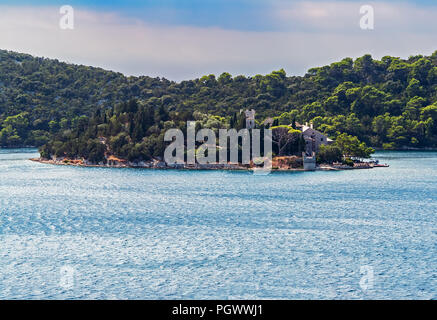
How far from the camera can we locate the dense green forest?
139250 millimetres

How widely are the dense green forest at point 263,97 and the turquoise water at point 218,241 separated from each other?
74273 millimetres

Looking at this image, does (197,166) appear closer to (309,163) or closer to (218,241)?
(309,163)

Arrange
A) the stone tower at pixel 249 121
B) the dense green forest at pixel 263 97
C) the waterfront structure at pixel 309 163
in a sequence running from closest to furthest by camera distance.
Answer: the waterfront structure at pixel 309 163
the stone tower at pixel 249 121
the dense green forest at pixel 263 97

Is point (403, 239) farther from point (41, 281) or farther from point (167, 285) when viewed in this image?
point (41, 281)

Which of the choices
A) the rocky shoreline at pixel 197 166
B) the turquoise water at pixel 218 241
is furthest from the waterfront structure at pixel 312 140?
the turquoise water at pixel 218 241

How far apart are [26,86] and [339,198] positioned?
149 m

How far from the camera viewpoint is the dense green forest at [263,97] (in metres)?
139

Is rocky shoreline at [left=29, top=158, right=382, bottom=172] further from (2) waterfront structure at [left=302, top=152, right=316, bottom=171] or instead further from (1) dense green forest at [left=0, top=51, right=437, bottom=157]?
(1) dense green forest at [left=0, top=51, right=437, bottom=157]

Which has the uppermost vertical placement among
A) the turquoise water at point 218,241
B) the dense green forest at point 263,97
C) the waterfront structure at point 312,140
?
the dense green forest at point 263,97

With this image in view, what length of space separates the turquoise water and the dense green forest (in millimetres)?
74273

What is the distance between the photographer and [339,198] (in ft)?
167

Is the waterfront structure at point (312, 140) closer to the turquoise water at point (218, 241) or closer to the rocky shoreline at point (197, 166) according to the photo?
the rocky shoreline at point (197, 166)

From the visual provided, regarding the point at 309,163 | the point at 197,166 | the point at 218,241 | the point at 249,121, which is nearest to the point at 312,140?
the point at 309,163

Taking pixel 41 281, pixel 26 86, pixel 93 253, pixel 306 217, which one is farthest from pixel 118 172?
pixel 26 86
